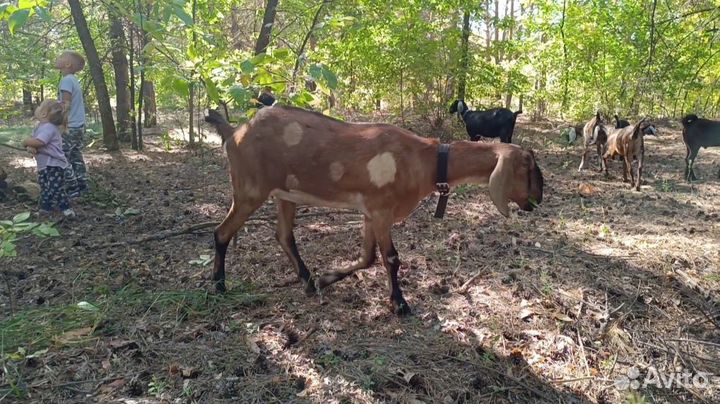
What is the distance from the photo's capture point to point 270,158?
4.34 meters

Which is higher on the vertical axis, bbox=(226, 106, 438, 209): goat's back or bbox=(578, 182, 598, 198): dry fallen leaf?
bbox=(226, 106, 438, 209): goat's back

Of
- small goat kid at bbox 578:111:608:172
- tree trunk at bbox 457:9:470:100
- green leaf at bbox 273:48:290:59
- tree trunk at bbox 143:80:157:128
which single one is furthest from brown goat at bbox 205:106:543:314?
tree trunk at bbox 143:80:157:128

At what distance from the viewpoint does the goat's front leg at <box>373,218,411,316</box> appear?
4.22m

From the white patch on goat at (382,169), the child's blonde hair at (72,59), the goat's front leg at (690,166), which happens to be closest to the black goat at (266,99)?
the white patch on goat at (382,169)

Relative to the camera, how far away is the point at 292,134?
4.37 m

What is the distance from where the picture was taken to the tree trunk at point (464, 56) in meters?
13.0

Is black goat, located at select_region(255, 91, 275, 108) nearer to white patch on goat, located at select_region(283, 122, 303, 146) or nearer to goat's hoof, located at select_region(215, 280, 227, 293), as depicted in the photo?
white patch on goat, located at select_region(283, 122, 303, 146)

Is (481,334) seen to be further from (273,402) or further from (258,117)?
(258,117)

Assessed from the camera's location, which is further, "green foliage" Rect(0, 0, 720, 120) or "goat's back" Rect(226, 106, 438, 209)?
"green foliage" Rect(0, 0, 720, 120)

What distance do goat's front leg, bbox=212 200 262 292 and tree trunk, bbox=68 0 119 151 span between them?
6170 mm

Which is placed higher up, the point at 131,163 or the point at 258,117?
the point at 258,117

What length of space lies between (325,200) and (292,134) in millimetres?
659

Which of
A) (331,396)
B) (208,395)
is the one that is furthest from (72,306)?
(331,396)

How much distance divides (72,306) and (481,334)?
3.35 meters
